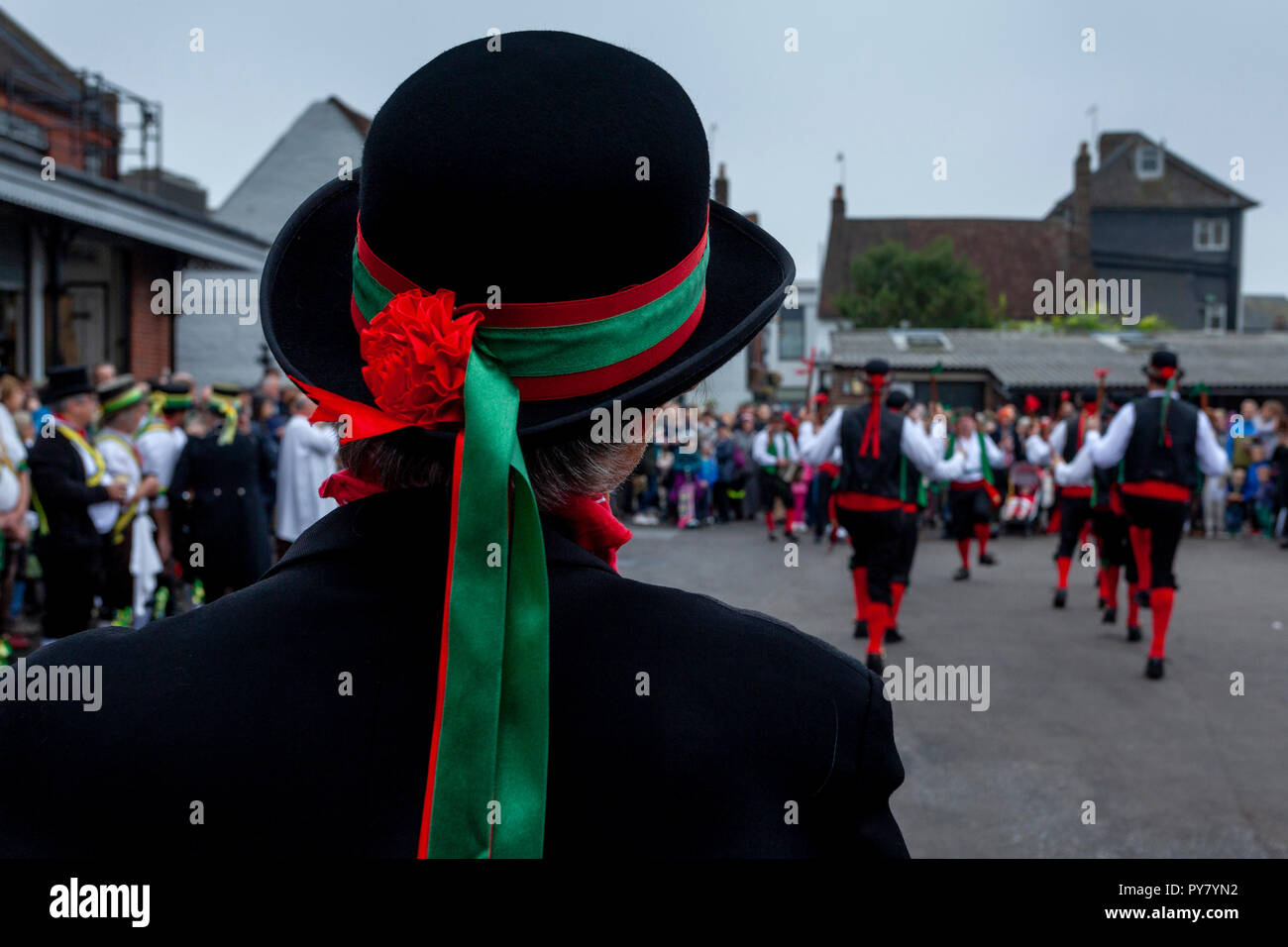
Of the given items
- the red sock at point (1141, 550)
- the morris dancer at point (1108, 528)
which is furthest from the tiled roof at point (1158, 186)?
the red sock at point (1141, 550)

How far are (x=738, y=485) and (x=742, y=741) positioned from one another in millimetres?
19373

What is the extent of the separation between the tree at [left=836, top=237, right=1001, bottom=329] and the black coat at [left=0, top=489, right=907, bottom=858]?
44774 millimetres

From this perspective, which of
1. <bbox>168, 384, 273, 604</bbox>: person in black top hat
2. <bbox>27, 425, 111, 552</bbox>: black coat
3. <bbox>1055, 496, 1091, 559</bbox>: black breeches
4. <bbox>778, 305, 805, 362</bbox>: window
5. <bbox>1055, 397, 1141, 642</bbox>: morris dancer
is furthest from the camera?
<bbox>778, 305, 805, 362</bbox>: window

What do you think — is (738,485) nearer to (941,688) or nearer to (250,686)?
(941,688)

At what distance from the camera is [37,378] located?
42.7 feet

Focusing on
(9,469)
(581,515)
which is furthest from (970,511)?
(581,515)

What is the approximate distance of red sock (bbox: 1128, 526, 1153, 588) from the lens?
8289 millimetres

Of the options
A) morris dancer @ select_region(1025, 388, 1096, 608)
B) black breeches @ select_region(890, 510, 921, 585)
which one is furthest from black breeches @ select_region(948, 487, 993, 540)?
black breeches @ select_region(890, 510, 921, 585)

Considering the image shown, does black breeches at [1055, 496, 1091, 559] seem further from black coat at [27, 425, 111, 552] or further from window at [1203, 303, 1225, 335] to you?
window at [1203, 303, 1225, 335]

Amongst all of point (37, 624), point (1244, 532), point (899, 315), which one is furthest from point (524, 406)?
point (899, 315)

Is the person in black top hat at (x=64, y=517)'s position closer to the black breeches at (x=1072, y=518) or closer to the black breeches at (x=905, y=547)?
the black breeches at (x=905, y=547)

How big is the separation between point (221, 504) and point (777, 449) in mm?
11490

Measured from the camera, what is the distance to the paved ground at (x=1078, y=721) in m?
4.69

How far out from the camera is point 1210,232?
49125mm
